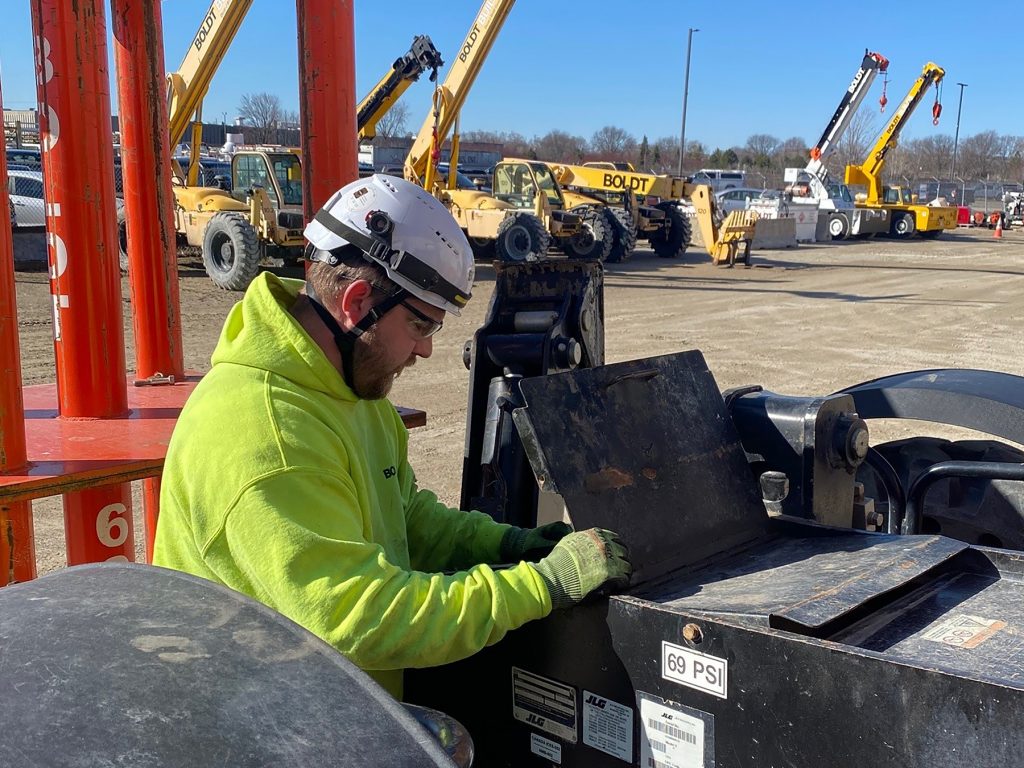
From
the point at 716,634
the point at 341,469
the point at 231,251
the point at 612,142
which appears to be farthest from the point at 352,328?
the point at 612,142

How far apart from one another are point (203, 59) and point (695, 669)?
15.7m

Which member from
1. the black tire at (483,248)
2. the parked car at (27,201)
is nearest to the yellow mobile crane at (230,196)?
the parked car at (27,201)

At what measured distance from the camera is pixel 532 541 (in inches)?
92.2

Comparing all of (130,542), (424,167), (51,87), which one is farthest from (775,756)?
(424,167)

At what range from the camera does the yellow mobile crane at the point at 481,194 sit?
61.2 ft

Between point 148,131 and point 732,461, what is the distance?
2.73 metres

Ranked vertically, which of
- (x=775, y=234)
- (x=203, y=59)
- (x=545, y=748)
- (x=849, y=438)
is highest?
(x=203, y=59)

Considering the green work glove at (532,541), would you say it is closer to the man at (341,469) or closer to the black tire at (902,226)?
the man at (341,469)

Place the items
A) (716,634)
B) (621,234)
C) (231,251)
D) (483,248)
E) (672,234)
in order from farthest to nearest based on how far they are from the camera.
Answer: (672,234)
(483,248)
(621,234)
(231,251)
(716,634)

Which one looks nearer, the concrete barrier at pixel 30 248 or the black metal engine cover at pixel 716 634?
the black metal engine cover at pixel 716 634

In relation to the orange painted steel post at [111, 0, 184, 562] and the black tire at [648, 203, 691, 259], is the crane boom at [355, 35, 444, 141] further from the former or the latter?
the orange painted steel post at [111, 0, 184, 562]

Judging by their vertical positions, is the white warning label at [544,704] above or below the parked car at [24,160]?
below

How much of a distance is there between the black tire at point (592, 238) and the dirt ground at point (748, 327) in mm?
589

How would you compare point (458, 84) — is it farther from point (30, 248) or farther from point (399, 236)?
point (399, 236)
